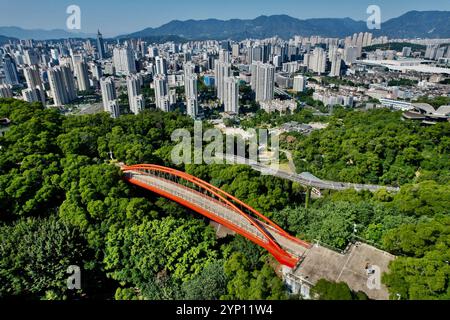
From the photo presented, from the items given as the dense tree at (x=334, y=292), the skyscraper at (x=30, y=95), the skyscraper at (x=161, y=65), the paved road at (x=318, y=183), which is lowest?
the paved road at (x=318, y=183)

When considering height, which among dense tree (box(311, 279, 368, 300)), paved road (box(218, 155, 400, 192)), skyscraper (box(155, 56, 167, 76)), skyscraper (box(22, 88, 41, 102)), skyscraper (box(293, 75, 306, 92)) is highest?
skyscraper (box(155, 56, 167, 76))

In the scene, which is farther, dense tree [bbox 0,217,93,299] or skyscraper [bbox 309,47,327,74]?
skyscraper [bbox 309,47,327,74]

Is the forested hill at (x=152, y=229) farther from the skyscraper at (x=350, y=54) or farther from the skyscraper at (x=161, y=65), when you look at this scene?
the skyscraper at (x=350, y=54)

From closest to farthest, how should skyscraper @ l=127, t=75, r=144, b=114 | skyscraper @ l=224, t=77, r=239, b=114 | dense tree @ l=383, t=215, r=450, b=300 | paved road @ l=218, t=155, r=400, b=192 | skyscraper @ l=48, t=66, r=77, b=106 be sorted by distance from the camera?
dense tree @ l=383, t=215, r=450, b=300 → paved road @ l=218, t=155, r=400, b=192 → skyscraper @ l=127, t=75, r=144, b=114 → skyscraper @ l=224, t=77, r=239, b=114 → skyscraper @ l=48, t=66, r=77, b=106

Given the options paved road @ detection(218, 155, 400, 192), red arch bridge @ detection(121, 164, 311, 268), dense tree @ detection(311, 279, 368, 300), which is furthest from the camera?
paved road @ detection(218, 155, 400, 192)

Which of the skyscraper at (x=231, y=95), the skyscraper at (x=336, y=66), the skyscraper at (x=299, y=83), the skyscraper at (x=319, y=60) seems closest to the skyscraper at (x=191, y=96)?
the skyscraper at (x=231, y=95)

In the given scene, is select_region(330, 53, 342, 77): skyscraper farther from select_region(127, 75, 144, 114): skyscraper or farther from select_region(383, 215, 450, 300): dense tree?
select_region(383, 215, 450, 300): dense tree

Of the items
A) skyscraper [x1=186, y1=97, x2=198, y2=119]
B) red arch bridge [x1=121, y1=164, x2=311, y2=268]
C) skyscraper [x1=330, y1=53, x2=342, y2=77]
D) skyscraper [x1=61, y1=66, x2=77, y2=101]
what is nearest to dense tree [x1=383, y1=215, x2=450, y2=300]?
red arch bridge [x1=121, y1=164, x2=311, y2=268]
